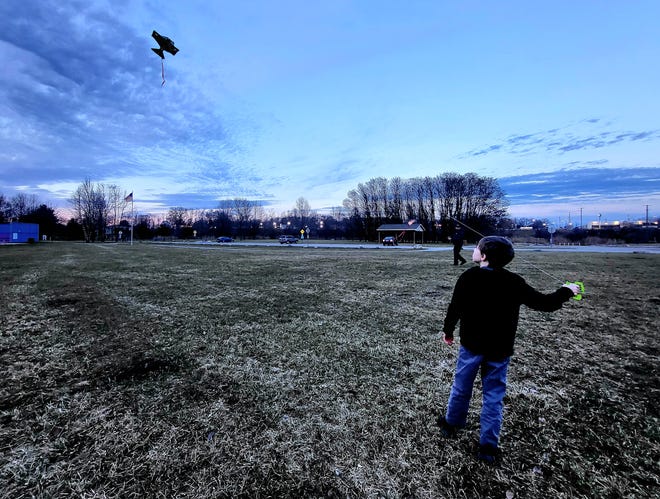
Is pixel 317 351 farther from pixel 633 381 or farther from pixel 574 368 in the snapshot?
pixel 633 381

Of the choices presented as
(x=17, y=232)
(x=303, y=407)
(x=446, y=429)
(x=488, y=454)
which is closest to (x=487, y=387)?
(x=488, y=454)

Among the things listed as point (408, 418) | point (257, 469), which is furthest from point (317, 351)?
point (257, 469)

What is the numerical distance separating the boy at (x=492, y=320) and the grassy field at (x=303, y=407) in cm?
44

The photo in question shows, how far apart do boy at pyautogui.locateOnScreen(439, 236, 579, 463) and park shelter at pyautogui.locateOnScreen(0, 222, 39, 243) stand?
74.6 m

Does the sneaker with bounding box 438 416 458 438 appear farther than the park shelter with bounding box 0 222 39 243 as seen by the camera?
No

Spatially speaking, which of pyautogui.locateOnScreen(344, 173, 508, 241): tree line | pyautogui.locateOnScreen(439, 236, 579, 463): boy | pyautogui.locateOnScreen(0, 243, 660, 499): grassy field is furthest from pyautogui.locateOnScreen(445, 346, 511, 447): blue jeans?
pyautogui.locateOnScreen(344, 173, 508, 241): tree line

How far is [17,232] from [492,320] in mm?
78729

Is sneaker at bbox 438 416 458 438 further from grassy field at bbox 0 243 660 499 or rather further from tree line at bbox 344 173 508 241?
tree line at bbox 344 173 508 241

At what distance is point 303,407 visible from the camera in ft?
11.2

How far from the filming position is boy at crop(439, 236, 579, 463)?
8.64 ft

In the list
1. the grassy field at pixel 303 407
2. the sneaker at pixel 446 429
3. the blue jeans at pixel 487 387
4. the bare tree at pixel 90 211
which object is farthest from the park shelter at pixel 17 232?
the blue jeans at pixel 487 387

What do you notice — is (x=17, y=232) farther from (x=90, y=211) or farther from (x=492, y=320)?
(x=492, y=320)

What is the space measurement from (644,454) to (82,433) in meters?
5.13

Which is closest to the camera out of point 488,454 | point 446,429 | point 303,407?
point 488,454
